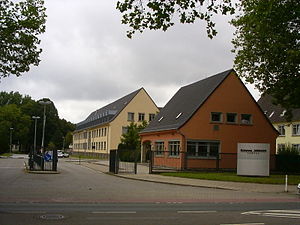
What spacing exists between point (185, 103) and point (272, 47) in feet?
61.0

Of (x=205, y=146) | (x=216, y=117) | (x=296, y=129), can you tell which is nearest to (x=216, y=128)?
(x=216, y=117)

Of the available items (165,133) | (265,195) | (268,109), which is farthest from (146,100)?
(265,195)

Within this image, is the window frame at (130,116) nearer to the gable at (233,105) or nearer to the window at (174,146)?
the window at (174,146)

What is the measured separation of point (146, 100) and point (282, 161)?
128 feet

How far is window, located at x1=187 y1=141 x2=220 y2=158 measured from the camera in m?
38.1

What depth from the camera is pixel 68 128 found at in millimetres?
141000

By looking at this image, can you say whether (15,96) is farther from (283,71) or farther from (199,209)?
(199,209)

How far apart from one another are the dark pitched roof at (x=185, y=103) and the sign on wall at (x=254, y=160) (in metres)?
8.13

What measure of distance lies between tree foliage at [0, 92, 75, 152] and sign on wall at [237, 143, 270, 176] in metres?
55.2

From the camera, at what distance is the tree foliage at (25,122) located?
99812 mm

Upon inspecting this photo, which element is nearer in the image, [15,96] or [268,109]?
[268,109]

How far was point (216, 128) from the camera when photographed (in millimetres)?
39219

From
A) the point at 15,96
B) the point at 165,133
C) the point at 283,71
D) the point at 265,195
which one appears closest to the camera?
the point at 265,195

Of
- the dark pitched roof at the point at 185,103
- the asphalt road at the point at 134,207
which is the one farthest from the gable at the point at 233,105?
the asphalt road at the point at 134,207
